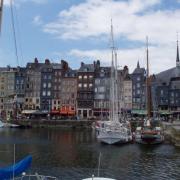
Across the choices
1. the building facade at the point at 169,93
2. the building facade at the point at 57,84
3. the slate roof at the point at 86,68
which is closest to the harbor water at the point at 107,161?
the building facade at the point at 169,93

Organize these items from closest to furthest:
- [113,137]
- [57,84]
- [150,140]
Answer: [150,140]
[113,137]
[57,84]

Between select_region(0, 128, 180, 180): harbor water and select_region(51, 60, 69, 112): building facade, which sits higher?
select_region(51, 60, 69, 112): building facade

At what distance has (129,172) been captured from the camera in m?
33.5

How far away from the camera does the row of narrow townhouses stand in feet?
403

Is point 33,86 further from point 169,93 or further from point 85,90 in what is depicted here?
point 169,93

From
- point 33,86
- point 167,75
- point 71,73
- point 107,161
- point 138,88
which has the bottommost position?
point 107,161

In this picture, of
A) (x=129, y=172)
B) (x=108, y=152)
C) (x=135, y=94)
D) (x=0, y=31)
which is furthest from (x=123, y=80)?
(x=0, y=31)

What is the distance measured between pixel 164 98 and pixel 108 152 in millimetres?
76908

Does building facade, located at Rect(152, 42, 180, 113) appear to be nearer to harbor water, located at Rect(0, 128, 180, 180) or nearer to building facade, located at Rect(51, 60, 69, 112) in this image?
building facade, located at Rect(51, 60, 69, 112)

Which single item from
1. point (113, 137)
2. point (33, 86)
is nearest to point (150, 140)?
point (113, 137)

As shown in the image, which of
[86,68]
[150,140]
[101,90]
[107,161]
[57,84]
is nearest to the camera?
[107,161]

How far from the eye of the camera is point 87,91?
12594 centimetres

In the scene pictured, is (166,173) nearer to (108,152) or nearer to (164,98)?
(108,152)

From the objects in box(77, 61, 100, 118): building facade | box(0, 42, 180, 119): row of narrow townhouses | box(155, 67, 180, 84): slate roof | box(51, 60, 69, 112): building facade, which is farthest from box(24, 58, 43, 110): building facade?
box(155, 67, 180, 84): slate roof
